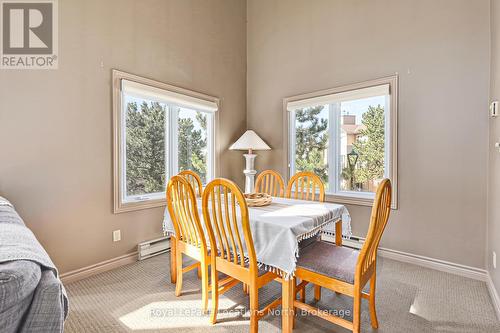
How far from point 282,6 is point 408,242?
348cm

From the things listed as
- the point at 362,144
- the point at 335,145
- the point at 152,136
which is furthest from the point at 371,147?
the point at 152,136

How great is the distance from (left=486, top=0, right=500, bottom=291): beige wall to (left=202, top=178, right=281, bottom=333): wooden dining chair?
1752 mm

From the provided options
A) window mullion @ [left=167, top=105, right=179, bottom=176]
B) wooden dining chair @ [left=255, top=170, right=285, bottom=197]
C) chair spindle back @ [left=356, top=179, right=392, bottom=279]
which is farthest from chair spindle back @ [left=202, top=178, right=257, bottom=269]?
window mullion @ [left=167, top=105, right=179, bottom=176]

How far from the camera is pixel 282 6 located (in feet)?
12.4

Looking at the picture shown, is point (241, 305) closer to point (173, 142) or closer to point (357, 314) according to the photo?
point (357, 314)

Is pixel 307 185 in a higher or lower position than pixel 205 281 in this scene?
higher

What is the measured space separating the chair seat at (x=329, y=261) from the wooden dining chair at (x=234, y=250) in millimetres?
239

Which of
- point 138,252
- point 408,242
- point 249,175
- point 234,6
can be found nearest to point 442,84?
point 408,242

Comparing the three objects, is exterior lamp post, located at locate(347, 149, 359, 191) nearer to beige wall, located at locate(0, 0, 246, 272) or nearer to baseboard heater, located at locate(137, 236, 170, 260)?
beige wall, located at locate(0, 0, 246, 272)

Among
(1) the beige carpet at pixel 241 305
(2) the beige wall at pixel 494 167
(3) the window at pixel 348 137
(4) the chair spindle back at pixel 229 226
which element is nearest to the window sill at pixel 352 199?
(3) the window at pixel 348 137

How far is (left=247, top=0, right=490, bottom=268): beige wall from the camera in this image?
8.00 ft

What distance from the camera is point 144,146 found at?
9.93 feet

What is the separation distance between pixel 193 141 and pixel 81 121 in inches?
55.2

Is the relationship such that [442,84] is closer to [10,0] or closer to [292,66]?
[292,66]
